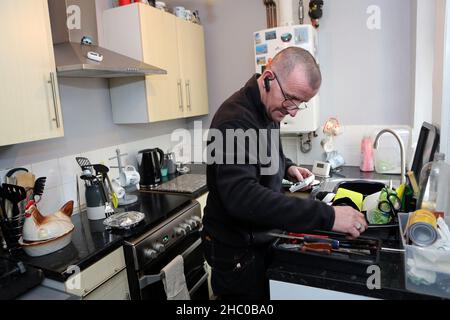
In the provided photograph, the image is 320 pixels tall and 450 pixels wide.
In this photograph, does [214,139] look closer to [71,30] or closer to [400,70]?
[71,30]

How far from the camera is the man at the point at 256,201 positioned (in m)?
0.93

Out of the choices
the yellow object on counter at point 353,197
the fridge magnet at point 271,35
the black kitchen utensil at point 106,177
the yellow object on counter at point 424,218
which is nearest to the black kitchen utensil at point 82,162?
the black kitchen utensil at point 106,177

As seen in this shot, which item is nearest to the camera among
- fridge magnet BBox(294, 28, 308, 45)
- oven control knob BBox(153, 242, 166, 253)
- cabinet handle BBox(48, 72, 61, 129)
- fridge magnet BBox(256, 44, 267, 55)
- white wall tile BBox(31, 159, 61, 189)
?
cabinet handle BBox(48, 72, 61, 129)

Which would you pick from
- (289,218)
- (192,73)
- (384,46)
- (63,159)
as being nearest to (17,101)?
(63,159)

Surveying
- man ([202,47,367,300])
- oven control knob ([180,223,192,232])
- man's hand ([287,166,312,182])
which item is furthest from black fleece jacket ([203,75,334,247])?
oven control knob ([180,223,192,232])

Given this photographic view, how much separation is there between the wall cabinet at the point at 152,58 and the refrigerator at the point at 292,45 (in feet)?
1.82

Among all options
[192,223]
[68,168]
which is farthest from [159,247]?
[68,168]

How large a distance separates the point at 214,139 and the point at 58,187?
1169 millimetres

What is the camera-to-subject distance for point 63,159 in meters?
1.81

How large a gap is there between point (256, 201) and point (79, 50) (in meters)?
1.31

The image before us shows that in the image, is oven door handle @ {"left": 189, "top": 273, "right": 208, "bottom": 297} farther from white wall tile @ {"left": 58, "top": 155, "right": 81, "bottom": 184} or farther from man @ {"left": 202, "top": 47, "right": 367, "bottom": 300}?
white wall tile @ {"left": 58, "top": 155, "right": 81, "bottom": 184}

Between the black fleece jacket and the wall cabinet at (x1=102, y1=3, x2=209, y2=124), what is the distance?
1093mm

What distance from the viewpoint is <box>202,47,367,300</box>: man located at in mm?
934

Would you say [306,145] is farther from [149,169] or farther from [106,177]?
[106,177]
